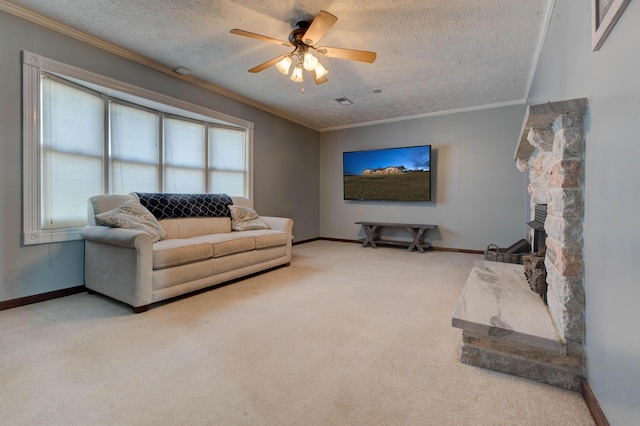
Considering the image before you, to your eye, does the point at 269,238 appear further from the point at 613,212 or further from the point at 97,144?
the point at 613,212

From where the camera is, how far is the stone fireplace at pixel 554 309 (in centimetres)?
144

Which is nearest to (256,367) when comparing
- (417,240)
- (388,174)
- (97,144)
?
(97,144)

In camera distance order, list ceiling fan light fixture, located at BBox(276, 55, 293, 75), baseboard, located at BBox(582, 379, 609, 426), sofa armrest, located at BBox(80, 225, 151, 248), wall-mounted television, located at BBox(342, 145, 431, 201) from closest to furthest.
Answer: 1. baseboard, located at BBox(582, 379, 609, 426)
2. sofa armrest, located at BBox(80, 225, 151, 248)
3. ceiling fan light fixture, located at BBox(276, 55, 293, 75)
4. wall-mounted television, located at BBox(342, 145, 431, 201)

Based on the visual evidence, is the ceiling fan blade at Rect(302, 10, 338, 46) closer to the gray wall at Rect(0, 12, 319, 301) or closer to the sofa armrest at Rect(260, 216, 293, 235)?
the gray wall at Rect(0, 12, 319, 301)

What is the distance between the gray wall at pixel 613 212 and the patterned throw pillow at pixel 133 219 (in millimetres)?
3252

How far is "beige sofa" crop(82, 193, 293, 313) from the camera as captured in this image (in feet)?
7.95

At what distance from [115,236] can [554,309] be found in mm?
3247

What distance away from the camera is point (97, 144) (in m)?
3.19

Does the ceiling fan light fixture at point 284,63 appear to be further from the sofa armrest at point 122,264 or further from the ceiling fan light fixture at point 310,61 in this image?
the sofa armrest at point 122,264

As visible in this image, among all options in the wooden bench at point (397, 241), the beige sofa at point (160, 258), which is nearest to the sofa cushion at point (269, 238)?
the beige sofa at point (160, 258)

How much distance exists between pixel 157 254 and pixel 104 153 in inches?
63.5

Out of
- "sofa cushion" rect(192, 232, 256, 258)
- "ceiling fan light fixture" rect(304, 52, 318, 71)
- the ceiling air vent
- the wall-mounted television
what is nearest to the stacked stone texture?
"ceiling fan light fixture" rect(304, 52, 318, 71)

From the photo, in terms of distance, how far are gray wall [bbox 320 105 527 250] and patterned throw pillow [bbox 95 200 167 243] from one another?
4.13 m

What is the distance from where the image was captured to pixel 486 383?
1.50 meters
